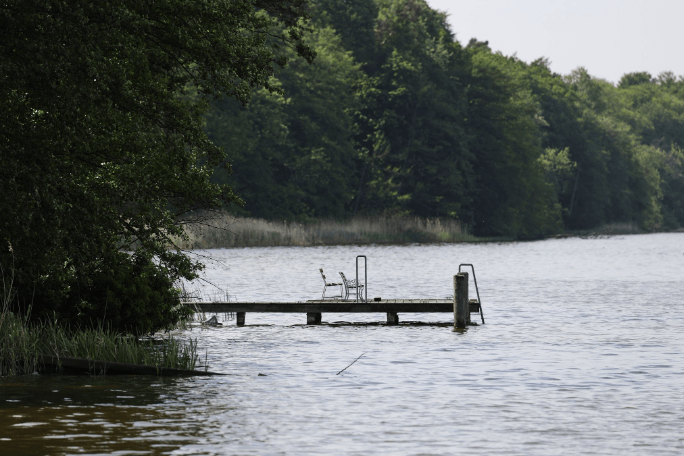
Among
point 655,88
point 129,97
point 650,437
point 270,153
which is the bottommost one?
point 650,437

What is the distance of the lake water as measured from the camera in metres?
12.4

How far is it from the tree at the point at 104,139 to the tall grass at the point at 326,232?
107 ft

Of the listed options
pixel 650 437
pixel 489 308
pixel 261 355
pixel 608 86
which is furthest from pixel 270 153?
pixel 608 86

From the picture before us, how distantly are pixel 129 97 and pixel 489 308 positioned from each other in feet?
57.4

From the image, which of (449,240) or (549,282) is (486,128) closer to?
(449,240)

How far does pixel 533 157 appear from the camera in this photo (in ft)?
341

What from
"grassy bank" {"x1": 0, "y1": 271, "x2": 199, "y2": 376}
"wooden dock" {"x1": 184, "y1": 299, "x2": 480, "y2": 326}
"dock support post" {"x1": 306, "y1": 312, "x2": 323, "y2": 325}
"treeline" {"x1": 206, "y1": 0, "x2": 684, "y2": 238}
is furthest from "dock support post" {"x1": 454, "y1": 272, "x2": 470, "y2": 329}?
"treeline" {"x1": 206, "y1": 0, "x2": 684, "y2": 238}

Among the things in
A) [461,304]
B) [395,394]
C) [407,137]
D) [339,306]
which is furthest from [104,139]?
[407,137]

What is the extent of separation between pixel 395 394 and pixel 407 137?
79.7 meters

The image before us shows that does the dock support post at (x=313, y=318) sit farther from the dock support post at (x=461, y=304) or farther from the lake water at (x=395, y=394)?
the dock support post at (x=461, y=304)

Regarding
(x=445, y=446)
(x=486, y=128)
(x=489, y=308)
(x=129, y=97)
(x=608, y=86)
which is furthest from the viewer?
(x=608, y=86)

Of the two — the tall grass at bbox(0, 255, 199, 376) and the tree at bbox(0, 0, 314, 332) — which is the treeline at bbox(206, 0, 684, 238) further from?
the tall grass at bbox(0, 255, 199, 376)

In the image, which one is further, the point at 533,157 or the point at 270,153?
the point at 533,157

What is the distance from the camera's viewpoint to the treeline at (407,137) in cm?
8256
